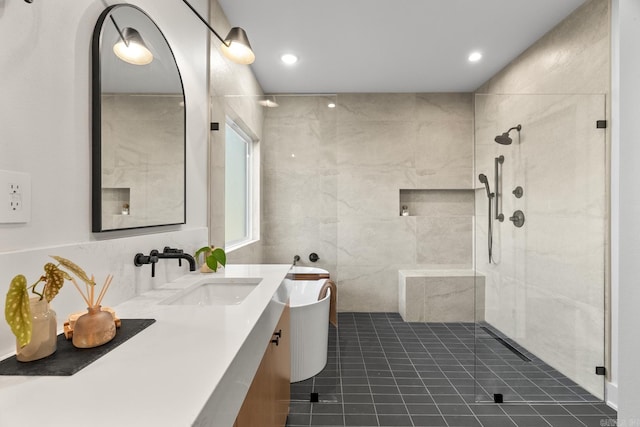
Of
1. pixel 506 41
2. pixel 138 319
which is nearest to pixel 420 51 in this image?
pixel 506 41

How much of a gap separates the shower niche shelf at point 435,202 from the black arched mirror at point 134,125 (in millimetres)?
2995

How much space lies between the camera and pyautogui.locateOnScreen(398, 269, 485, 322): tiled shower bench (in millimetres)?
3594

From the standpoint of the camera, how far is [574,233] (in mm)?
2143

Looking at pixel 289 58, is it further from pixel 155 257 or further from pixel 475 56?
pixel 155 257

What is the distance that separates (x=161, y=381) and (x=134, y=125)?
3.50ft

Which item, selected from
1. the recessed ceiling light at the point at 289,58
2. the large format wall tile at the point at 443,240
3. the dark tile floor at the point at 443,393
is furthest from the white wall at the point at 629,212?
the large format wall tile at the point at 443,240

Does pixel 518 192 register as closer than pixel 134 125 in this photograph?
No

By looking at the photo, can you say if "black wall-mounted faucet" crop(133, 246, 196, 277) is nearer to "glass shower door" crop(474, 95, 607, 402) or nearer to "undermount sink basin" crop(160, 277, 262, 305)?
"undermount sink basin" crop(160, 277, 262, 305)

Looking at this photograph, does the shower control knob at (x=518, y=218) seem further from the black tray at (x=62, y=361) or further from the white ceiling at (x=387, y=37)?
the black tray at (x=62, y=361)

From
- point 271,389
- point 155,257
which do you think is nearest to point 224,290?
point 155,257

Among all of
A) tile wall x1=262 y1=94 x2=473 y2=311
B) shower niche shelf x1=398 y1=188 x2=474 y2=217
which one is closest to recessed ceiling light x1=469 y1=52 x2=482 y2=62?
tile wall x1=262 y1=94 x2=473 y2=311

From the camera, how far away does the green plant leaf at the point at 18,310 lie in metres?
0.60

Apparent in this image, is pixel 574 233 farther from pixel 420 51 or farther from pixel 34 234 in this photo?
pixel 34 234

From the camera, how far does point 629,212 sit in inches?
39.8
